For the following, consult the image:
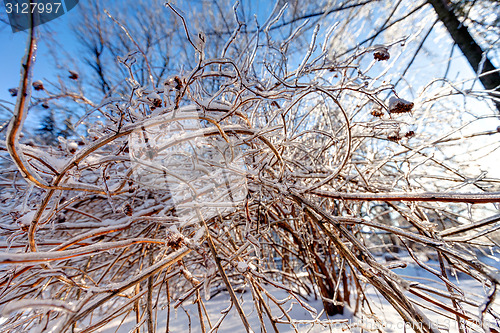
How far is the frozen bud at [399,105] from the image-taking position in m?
0.81

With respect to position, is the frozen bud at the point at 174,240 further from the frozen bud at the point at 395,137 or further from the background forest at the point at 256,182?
the frozen bud at the point at 395,137

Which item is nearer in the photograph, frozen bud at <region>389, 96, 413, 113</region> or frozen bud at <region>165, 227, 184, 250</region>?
frozen bud at <region>165, 227, 184, 250</region>

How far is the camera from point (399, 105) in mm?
833

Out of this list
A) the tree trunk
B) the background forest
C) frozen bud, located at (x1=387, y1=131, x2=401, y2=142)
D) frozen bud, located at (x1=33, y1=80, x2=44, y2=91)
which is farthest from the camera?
the tree trunk

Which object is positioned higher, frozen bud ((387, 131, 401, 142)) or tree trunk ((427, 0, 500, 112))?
tree trunk ((427, 0, 500, 112))

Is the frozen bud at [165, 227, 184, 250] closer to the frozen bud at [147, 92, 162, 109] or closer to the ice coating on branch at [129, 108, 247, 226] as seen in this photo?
the ice coating on branch at [129, 108, 247, 226]

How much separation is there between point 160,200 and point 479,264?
143cm

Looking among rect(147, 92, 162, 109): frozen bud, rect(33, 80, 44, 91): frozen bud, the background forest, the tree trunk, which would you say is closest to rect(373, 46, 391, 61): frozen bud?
the background forest

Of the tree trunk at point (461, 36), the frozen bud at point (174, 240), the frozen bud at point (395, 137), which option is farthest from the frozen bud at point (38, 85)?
the tree trunk at point (461, 36)

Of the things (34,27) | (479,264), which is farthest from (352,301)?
(34,27)

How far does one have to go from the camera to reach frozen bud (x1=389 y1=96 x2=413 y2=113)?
2.67 ft

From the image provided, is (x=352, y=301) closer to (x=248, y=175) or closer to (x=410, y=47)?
(x=248, y=175)

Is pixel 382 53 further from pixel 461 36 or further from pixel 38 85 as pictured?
pixel 461 36

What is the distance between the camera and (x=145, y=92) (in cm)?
83
